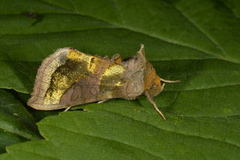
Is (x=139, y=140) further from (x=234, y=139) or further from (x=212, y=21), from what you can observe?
(x=212, y=21)

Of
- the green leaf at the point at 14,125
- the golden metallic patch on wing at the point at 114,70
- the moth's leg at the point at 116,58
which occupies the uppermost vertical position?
the moth's leg at the point at 116,58

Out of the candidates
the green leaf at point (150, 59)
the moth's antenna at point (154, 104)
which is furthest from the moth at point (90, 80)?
the green leaf at point (150, 59)

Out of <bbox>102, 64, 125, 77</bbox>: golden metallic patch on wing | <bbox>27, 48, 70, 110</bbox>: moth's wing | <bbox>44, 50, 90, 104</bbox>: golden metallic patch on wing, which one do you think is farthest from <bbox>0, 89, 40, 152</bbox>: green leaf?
<bbox>102, 64, 125, 77</bbox>: golden metallic patch on wing

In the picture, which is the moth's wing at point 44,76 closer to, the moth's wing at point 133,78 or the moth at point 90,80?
the moth at point 90,80

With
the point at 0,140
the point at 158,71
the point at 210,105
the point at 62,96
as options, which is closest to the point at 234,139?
the point at 210,105

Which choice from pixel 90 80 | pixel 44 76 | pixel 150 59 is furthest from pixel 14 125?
pixel 150 59

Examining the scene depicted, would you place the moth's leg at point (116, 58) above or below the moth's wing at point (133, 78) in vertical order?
above

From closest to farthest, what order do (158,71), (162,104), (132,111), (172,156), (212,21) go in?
(172,156) < (132,111) < (162,104) < (158,71) < (212,21)
